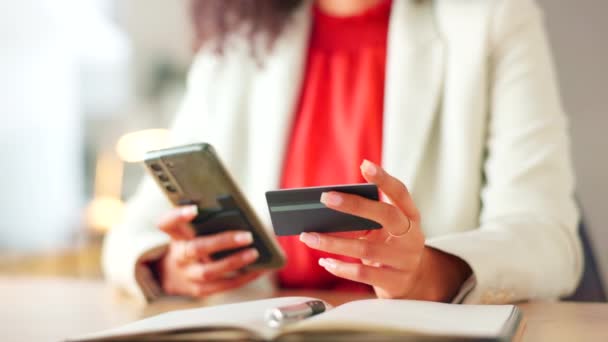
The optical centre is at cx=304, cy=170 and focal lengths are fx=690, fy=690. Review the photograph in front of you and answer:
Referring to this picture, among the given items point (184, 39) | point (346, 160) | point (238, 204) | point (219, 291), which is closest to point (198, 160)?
point (238, 204)

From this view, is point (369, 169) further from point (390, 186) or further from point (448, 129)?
point (448, 129)

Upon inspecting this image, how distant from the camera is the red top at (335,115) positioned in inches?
46.0

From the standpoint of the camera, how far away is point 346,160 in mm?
1197

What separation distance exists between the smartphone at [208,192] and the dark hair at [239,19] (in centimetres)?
52

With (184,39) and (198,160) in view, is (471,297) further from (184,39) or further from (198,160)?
(184,39)

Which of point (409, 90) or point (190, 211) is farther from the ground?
point (409, 90)

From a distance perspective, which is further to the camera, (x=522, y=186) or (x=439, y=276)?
(x=522, y=186)

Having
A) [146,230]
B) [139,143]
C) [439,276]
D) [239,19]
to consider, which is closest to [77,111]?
[139,143]

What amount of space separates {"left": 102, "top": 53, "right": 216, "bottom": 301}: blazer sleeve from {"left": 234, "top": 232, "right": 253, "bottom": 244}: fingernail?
0.68 ft

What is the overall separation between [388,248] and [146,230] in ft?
2.02

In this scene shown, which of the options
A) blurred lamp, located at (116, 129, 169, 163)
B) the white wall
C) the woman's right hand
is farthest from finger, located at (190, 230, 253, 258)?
blurred lamp, located at (116, 129, 169, 163)

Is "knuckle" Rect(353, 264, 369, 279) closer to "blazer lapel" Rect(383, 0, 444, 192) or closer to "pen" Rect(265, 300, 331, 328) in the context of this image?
"pen" Rect(265, 300, 331, 328)

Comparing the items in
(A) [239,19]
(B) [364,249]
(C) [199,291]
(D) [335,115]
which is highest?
(A) [239,19]

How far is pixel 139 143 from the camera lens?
8.96ft
